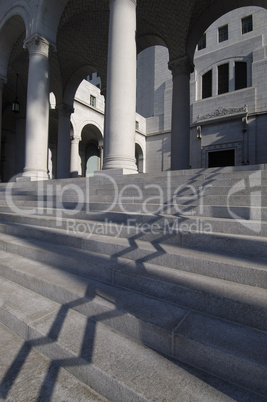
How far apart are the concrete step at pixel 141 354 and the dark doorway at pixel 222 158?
739 inches

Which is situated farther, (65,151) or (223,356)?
(65,151)

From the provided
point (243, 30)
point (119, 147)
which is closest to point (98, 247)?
point (119, 147)

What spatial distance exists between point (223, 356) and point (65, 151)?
1379 centimetres

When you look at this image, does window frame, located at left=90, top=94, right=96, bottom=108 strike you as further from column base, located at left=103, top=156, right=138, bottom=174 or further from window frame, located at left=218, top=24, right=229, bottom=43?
column base, located at left=103, top=156, right=138, bottom=174

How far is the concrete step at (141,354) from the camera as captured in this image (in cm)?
140

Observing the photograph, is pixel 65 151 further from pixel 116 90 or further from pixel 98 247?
pixel 98 247

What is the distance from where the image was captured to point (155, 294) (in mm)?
2270

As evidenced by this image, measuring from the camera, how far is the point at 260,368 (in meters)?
1.37

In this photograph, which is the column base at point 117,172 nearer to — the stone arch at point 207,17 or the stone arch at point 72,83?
the stone arch at point 207,17

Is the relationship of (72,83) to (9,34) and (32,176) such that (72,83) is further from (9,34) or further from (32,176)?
(32,176)

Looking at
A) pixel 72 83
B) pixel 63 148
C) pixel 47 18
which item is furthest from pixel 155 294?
pixel 72 83

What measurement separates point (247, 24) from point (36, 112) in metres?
20.4

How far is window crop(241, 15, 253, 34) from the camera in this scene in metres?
18.9

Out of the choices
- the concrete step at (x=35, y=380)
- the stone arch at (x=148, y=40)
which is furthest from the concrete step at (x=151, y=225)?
the stone arch at (x=148, y=40)
